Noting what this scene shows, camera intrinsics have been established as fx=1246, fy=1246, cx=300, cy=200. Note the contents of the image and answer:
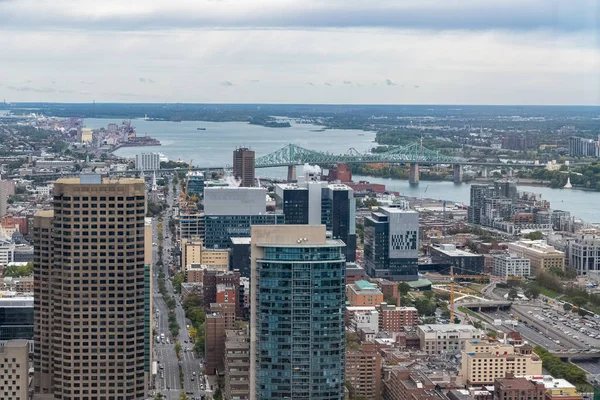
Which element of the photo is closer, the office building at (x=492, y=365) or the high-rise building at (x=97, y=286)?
the high-rise building at (x=97, y=286)

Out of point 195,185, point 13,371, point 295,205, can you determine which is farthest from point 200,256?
point 13,371

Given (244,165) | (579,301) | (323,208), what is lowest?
(579,301)

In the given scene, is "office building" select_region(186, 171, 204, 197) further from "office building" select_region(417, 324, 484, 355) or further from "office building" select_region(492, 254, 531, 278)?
"office building" select_region(417, 324, 484, 355)

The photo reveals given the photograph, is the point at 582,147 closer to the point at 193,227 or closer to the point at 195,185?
the point at 195,185

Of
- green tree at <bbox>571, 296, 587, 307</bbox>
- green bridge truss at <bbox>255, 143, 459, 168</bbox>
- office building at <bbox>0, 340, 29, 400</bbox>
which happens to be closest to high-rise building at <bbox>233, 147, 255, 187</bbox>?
green bridge truss at <bbox>255, 143, 459, 168</bbox>

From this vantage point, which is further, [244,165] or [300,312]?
[244,165]

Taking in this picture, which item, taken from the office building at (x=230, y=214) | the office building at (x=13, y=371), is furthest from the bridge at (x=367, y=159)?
the office building at (x=13, y=371)

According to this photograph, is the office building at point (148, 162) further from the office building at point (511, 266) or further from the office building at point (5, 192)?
the office building at point (511, 266)
